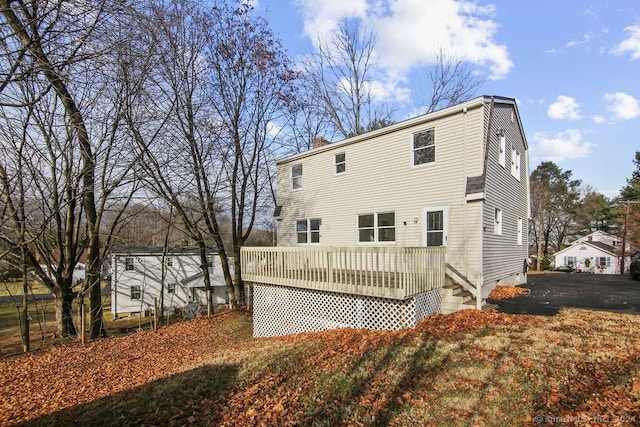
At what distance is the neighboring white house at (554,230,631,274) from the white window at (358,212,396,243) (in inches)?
1481

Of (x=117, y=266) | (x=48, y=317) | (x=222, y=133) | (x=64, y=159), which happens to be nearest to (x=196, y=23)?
(x=222, y=133)

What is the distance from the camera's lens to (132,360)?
26.7 feet

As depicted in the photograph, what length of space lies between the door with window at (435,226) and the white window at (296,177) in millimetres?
6377

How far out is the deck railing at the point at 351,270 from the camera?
22.0 ft

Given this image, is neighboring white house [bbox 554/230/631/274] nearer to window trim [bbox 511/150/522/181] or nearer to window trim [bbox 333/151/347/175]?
window trim [bbox 511/150/522/181]

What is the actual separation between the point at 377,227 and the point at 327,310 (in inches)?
165

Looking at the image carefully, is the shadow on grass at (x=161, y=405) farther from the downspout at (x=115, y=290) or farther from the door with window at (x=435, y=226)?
the downspout at (x=115, y=290)

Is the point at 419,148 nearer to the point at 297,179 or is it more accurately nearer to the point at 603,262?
the point at 297,179

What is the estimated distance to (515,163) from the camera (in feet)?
40.6

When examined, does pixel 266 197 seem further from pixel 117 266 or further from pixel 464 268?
pixel 117 266

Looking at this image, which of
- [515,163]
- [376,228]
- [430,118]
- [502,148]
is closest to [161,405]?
[376,228]

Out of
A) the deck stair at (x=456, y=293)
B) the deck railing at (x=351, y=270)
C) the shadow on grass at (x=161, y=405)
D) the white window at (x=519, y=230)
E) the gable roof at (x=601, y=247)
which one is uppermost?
the white window at (x=519, y=230)

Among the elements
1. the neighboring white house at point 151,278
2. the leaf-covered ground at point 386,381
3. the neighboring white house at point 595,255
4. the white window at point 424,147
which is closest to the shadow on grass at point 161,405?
the leaf-covered ground at point 386,381

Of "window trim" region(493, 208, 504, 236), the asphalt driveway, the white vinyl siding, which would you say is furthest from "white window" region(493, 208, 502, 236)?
the asphalt driveway
